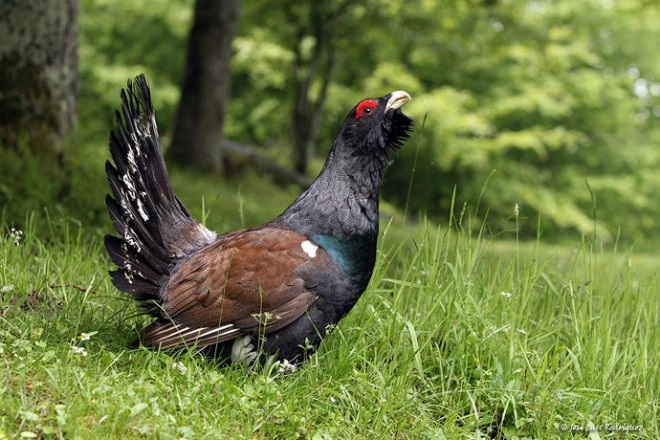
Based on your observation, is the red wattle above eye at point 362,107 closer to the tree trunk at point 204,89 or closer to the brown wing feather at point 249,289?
the brown wing feather at point 249,289

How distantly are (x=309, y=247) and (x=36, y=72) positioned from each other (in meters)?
4.41

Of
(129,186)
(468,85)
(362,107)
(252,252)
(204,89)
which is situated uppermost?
(468,85)

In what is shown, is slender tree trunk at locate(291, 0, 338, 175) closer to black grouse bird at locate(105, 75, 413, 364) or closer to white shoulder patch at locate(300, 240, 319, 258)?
black grouse bird at locate(105, 75, 413, 364)

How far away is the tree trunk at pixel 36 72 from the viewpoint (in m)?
6.90

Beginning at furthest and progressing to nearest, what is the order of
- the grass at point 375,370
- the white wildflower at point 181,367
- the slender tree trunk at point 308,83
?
1. the slender tree trunk at point 308,83
2. the white wildflower at point 181,367
3. the grass at point 375,370

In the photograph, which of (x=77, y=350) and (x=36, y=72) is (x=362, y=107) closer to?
(x=77, y=350)

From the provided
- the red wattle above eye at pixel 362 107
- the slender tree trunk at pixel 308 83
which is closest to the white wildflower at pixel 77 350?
the red wattle above eye at pixel 362 107

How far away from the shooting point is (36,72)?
279 inches

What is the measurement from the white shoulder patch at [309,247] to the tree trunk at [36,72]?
4194mm

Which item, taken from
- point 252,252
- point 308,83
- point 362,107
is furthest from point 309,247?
point 308,83

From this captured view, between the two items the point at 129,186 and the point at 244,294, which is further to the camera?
the point at 129,186

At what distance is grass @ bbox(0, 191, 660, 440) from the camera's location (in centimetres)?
320

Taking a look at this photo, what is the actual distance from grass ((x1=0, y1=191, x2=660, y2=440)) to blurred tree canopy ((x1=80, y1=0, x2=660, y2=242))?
10158 millimetres

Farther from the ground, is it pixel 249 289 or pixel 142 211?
pixel 142 211
